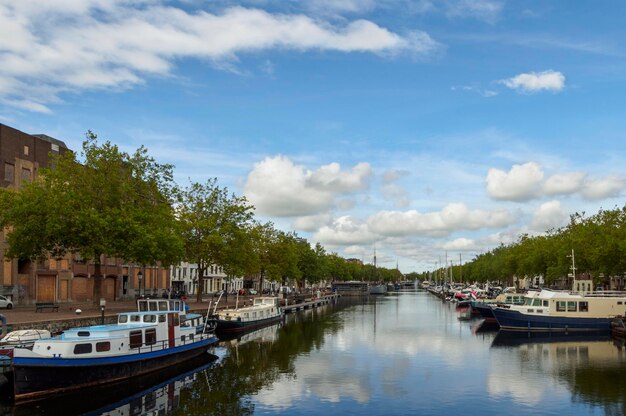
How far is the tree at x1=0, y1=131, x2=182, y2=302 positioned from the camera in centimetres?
5819

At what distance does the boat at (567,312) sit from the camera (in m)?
69.8

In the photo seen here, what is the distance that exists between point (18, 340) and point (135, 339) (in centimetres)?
764

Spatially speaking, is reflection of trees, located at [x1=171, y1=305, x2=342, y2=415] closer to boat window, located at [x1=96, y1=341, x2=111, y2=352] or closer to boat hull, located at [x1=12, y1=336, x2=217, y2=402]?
boat hull, located at [x1=12, y1=336, x2=217, y2=402]

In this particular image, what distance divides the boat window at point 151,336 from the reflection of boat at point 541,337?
3525cm

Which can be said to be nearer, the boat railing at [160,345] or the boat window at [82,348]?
the boat window at [82,348]

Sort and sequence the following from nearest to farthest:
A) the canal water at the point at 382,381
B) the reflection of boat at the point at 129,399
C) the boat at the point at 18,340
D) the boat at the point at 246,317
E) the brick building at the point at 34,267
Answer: the reflection of boat at the point at 129,399
the canal water at the point at 382,381
the boat at the point at 18,340
the boat at the point at 246,317
the brick building at the point at 34,267

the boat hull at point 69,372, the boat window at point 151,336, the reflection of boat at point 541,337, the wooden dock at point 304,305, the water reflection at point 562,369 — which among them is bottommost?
the wooden dock at point 304,305

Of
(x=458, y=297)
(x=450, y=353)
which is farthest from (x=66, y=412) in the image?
(x=458, y=297)

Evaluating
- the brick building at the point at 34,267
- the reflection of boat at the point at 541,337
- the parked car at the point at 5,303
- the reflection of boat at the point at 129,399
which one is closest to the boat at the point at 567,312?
the reflection of boat at the point at 541,337

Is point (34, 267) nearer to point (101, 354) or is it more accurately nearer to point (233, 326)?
point (233, 326)

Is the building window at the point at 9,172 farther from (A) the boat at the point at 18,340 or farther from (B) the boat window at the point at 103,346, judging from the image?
(B) the boat window at the point at 103,346

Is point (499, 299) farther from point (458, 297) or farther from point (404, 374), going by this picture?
point (404, 374)

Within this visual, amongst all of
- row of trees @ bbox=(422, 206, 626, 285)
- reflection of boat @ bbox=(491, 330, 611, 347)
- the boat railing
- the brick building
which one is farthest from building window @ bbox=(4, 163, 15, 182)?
row of trees @ bbox=(422, 206, 626, 285)

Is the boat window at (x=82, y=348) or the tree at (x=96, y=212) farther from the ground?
the tree at (x=96, y=212)
